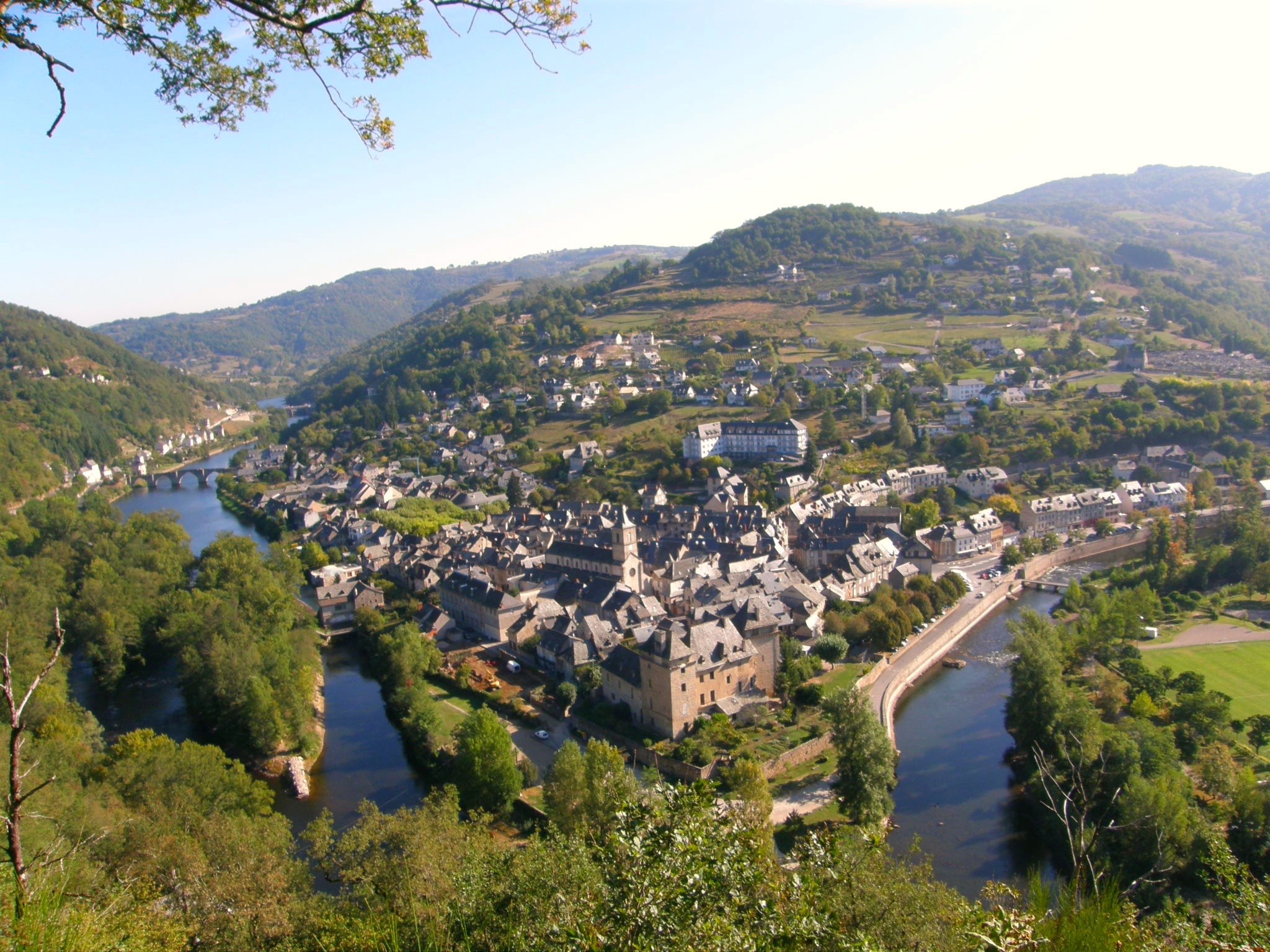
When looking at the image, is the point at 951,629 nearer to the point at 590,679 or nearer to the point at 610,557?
the point at 610,557

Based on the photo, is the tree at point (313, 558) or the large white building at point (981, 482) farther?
the large white building at point (981, 482)

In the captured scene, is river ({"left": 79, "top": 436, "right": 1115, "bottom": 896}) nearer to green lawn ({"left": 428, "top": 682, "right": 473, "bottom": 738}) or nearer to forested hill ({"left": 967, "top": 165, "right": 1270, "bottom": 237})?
green lawn ({"left": 428, "top": 682, "right": 473, "bottom": 738})

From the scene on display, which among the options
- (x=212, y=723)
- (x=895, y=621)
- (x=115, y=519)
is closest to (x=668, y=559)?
(x=895, y=621)

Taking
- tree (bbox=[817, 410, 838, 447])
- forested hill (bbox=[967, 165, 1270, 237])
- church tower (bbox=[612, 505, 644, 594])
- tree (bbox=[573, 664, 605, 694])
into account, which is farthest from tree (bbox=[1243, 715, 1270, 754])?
forested hill (bbox=[967, 165, 1270, 237])

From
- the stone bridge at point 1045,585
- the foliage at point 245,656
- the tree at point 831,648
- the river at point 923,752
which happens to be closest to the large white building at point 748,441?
the stone bridge at point 1045,585

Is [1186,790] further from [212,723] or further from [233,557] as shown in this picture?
[233,557]

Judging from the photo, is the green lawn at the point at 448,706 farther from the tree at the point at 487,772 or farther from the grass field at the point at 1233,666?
the grass field at the point at 1233,666
